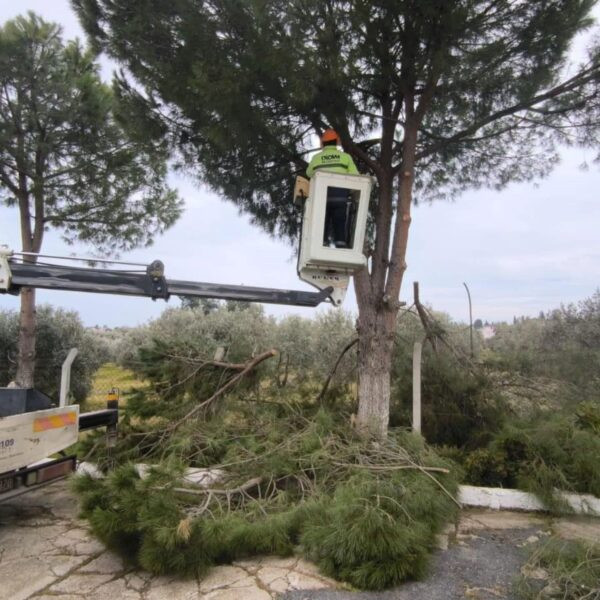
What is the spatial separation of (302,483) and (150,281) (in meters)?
2.04

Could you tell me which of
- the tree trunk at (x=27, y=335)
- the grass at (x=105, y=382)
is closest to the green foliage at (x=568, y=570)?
the tree trunk at (x=27, y=335)

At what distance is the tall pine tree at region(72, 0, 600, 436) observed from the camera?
4.42m

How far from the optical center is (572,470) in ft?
14.7

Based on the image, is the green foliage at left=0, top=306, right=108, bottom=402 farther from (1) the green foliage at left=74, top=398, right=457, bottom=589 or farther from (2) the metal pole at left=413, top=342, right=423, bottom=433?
(2) the metal pole at left=413, top=342, right=423, bottom=433

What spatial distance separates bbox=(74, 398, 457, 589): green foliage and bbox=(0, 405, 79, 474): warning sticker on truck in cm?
70

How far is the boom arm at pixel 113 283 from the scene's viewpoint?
10.6ft

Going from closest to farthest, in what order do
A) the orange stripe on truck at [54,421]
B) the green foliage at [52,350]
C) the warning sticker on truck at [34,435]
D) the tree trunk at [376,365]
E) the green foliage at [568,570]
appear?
the green foliage at [568,570] < the warning sticker on truck at [34,435] < the orange stripe on truck at [54,421] < the tree trunk at [376,365] < the green foliage at [52,350]

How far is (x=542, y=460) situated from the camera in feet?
14.9

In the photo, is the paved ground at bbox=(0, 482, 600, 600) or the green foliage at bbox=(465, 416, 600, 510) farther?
the green foliage at bbox=(465, 416, 600, 510)

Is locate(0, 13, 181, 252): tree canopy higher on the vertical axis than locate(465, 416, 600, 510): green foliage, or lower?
higher

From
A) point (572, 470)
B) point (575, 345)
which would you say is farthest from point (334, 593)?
point (575, 345)

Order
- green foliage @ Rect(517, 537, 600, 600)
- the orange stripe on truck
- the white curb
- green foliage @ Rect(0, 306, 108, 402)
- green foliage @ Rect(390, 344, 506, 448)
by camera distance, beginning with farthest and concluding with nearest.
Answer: green foliage @ Rect(0, 306, 108, 402) < green foliage @ Rect(390, 344, 506, 448) < the white curb < the orange stripe on truck < green foliage @ Rect(517, 537, 600, 600)

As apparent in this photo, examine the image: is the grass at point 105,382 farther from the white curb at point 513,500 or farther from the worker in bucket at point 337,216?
the worker in bucket at point 337,216

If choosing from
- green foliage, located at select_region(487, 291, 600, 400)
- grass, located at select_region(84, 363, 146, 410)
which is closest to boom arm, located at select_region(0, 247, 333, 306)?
green foliage, located at select_region(487, 291, 600, 400)
